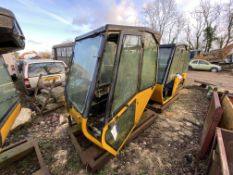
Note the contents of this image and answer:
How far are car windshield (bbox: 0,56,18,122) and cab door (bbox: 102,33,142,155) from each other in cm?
171

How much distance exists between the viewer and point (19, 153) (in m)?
2.21

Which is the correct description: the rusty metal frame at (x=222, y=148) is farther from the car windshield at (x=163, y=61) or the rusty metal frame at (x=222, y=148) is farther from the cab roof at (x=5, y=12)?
the cab roof at (x=5, y=12)

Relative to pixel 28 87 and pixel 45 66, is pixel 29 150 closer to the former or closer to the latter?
pixel 28 87

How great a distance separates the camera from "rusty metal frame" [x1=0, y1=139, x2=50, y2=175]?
2.06 meters

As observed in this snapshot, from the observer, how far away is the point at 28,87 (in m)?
4.60

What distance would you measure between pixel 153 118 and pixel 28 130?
308cm

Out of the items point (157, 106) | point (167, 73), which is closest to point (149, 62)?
point (167, 73)

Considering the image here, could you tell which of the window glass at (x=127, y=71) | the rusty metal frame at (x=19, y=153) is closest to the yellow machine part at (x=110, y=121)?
the window glass at (x=127, y=71)

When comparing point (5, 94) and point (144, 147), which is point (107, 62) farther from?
point (5, 94)

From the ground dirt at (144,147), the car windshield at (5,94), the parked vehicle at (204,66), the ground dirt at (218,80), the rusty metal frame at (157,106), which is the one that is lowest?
the ground dirt at (144,147)

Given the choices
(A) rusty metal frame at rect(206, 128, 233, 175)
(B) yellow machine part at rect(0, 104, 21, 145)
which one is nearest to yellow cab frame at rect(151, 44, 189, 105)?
(A) rusty metal frame at rect(206, 128, 233, 175)

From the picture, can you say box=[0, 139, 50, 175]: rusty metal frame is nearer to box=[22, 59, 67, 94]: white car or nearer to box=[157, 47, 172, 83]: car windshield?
box=[22, 59, 67, 94]: white car

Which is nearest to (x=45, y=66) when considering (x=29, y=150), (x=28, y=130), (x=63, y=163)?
(x=28, y=130)

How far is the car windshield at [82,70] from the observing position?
1.95 m
